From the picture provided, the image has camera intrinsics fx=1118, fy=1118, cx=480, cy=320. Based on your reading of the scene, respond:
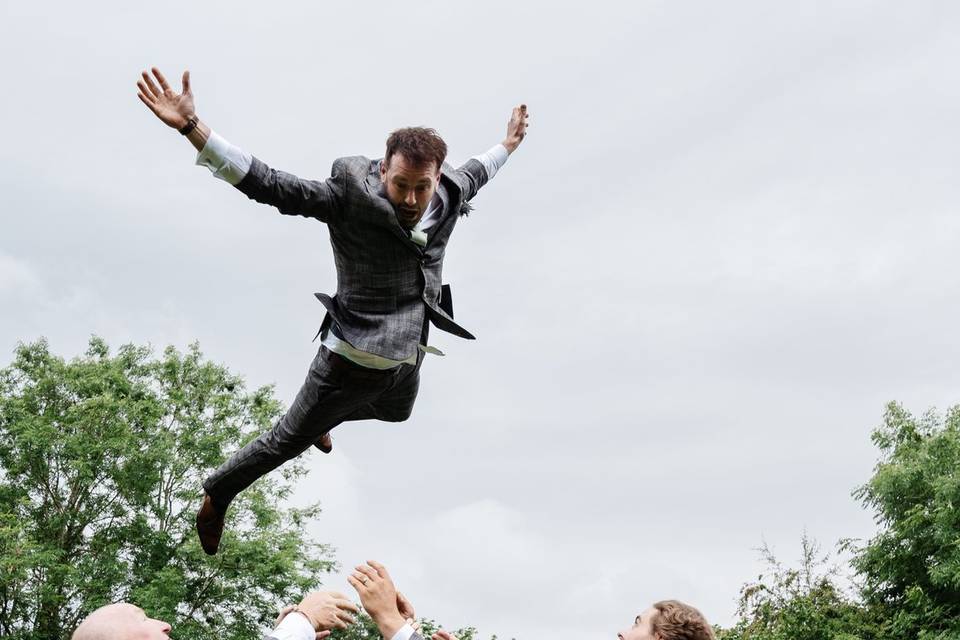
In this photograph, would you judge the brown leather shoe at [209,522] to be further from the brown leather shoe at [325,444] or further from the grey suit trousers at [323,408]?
the brown leather shoe at [325,444]

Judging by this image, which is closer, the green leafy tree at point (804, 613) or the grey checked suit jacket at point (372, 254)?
the grey checked suit jacket at point (372, 254)

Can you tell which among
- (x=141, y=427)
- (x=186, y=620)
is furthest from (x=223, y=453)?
(x=186, y=620)

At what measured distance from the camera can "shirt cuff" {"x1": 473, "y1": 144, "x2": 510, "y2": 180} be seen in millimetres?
5996

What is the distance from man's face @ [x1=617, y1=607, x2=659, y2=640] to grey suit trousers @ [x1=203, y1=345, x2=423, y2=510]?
5.83ft

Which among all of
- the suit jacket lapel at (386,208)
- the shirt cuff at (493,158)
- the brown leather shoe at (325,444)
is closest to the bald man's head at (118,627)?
the suit jacket lapel at (386,208)

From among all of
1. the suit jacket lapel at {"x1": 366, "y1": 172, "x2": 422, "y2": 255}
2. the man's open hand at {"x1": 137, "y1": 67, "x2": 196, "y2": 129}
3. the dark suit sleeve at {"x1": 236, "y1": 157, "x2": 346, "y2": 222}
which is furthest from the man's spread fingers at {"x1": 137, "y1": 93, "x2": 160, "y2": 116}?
the suit jacket lapel at {"x1": 366, "y1": 172, "x2": 422, "y2": 255}

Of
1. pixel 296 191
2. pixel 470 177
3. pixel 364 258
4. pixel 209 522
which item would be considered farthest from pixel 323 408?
pixel 470 177

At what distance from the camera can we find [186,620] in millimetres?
23188

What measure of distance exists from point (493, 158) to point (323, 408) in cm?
167

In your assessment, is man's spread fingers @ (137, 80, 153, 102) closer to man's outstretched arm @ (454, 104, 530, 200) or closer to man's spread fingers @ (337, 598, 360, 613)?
man's outstretched arm @ (454, 104, 530, 200)

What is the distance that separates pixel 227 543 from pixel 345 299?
19.6 metres

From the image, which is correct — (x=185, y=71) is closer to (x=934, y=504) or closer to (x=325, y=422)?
(x=325, y=422)

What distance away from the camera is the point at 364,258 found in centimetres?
505

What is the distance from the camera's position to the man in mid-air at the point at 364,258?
462 centimetres
